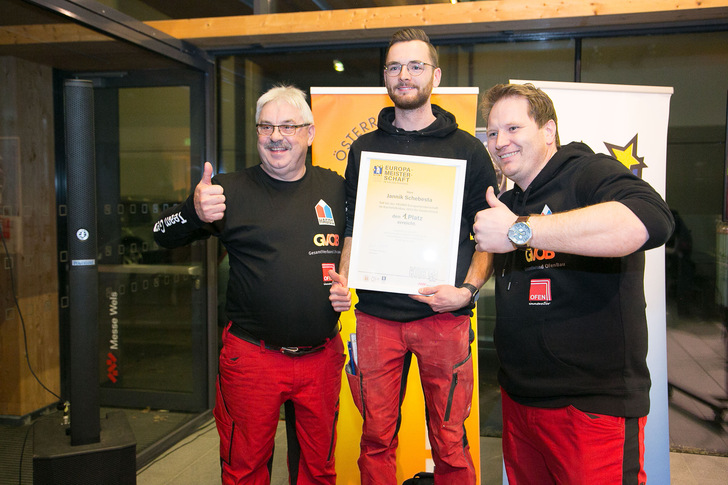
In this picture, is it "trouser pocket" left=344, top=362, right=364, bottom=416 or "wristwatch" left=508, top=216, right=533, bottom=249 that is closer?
"wristwatch" left=508, top=216, right=533, bottom=249

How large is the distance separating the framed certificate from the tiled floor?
6.07 ft

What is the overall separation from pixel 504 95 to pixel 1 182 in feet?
7.31

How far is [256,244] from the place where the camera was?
2082mm

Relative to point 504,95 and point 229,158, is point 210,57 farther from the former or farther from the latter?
point 504,95

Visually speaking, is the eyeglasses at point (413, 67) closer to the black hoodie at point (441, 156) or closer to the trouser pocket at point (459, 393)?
the black hoodie at point (441, 156)

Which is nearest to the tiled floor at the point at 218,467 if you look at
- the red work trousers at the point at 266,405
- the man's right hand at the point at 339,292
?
the red work trousers at the point at 266,405

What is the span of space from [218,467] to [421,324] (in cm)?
204

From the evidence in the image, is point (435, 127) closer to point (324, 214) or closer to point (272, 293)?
point (324, 214)

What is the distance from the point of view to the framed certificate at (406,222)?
1.91 metres

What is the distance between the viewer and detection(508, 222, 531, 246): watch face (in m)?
1.36

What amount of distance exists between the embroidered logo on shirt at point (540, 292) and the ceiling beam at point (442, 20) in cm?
218

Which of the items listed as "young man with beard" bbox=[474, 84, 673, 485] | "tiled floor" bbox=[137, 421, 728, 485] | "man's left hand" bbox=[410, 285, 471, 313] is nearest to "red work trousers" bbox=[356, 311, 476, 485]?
"man's left hand" bbox=[410, 285, 471, 313]

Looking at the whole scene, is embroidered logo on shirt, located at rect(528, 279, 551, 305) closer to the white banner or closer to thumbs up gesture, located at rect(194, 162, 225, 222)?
thumbs up gesture, located at rect(194, 162, 225, 222)

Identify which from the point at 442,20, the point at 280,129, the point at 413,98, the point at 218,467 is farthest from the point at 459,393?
the point at 442,20
